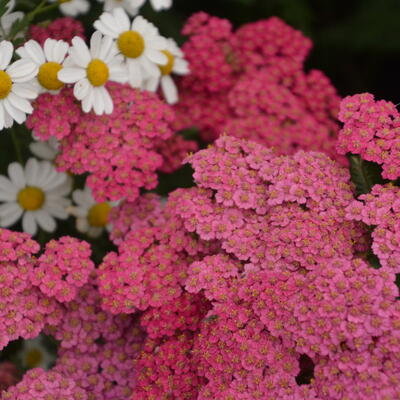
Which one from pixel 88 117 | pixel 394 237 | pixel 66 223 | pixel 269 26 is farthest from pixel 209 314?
pixel 269 26

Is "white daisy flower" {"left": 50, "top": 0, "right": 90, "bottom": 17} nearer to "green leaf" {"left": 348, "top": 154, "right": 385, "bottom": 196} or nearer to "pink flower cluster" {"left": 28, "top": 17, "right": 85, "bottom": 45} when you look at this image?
"pink flower cluster" {"left": 28, "top": 17, "right": 85, "bottom": 45}

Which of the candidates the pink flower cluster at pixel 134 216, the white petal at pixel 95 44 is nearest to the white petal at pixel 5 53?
the white petal at pixel 95 44

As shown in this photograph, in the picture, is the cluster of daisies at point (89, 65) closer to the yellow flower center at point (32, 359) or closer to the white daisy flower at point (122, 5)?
the white daisy flower at point (122, 5)

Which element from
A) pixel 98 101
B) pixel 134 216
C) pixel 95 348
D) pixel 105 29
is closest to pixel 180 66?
pixel 105 29

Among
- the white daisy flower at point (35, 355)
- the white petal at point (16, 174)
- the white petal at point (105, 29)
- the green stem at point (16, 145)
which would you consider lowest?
the white daisy flower at point (35, 355)

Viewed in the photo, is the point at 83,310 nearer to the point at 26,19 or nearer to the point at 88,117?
the point at 88,117
